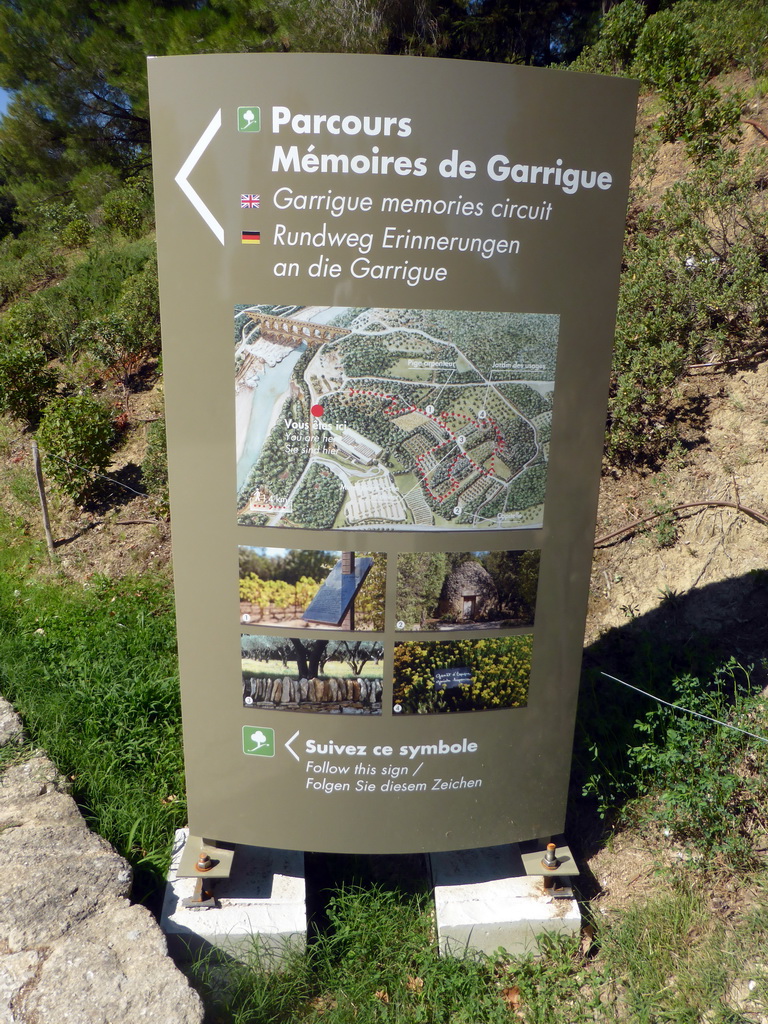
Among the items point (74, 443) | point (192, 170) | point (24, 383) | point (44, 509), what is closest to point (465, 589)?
point (192, 170)

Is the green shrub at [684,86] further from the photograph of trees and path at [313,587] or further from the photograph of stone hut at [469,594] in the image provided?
the photograph of trees and path at [313,587]

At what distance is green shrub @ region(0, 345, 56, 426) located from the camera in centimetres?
666

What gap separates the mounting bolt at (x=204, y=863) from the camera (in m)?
2.60

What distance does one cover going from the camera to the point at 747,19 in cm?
729

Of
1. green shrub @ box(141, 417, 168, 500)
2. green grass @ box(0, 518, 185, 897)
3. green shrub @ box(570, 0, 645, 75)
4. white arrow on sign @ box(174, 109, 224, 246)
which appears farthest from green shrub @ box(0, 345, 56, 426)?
green shrub @ box(570, 0, 645, 75)

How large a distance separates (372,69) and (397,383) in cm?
77

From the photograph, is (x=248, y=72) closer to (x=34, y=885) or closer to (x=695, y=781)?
(x=34, y=885)

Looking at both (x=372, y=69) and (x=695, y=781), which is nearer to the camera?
(x=372, y=69)

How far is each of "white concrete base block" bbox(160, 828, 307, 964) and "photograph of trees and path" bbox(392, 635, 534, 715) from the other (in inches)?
37.1

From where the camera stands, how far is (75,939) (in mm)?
2344

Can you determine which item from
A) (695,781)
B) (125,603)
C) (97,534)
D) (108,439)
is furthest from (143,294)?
(695,781)

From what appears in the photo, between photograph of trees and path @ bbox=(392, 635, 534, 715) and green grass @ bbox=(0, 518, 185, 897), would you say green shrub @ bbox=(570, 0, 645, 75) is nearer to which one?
green grass @ bbox=(0, 518, 185, 897)

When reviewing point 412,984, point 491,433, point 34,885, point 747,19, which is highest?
point 747,19

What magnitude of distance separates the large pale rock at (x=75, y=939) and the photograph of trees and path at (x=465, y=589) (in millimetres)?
1272
